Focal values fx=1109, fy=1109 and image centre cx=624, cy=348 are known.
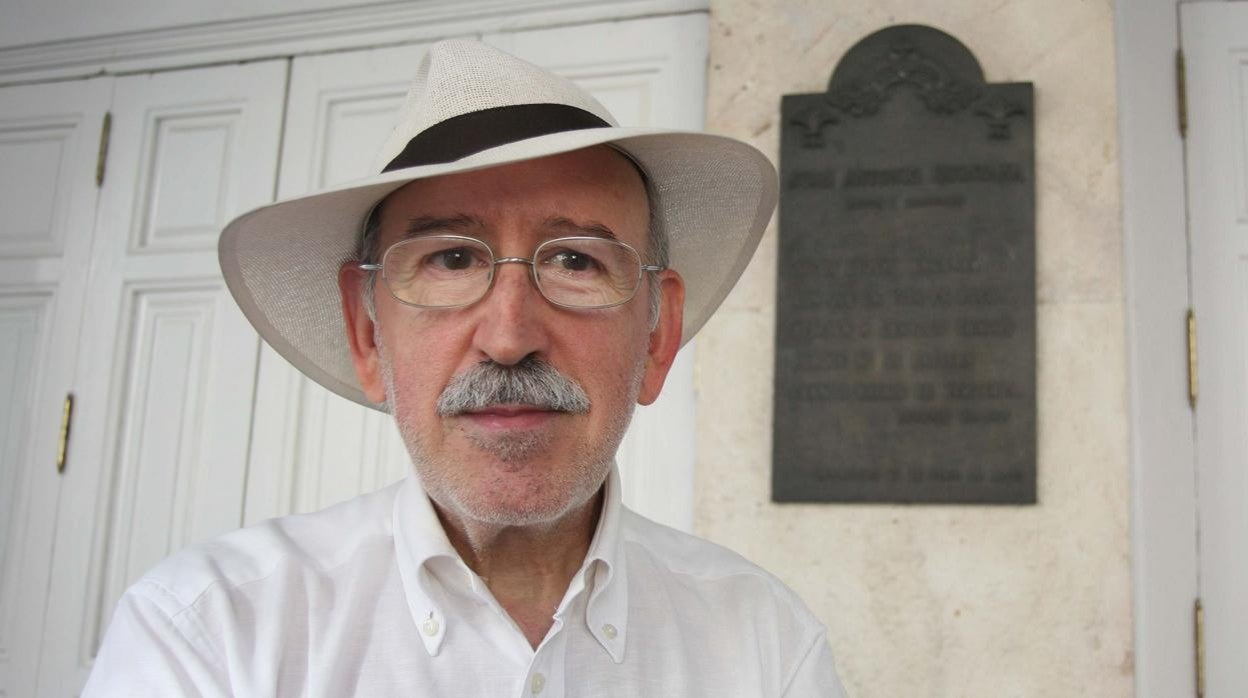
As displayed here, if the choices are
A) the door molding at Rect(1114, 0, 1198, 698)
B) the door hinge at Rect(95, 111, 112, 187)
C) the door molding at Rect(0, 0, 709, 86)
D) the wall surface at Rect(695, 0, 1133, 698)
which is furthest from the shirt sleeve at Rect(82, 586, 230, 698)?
the door hinge at Rect(95, 111, 112, 187)

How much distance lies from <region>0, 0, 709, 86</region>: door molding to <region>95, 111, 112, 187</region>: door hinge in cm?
17

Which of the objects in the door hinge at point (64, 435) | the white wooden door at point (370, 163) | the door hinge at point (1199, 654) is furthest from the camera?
the door hinge at point (64, 435)

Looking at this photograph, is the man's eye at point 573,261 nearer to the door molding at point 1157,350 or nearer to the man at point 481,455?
the man at point 481,455

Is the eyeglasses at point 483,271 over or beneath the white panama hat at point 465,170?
beneath

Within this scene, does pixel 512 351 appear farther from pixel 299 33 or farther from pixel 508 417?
pixel 299 33

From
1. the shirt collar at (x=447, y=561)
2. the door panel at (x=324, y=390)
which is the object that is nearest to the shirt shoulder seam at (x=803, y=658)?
the shirt collar at (x=447, y=561)

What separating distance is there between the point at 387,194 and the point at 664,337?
1.40 ft

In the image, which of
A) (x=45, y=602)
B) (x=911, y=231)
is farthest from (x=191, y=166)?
(x=911, y=231)

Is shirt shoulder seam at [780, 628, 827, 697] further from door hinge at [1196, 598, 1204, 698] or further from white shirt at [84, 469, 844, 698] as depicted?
door hinge at [1196, 598, 1204, 698]

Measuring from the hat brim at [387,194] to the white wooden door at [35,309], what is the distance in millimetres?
2216

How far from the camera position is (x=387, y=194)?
4.57 ft

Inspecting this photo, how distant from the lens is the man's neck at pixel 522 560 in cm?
139

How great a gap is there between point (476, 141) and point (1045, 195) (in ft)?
5.80

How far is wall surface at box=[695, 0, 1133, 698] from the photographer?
2.46 metres
